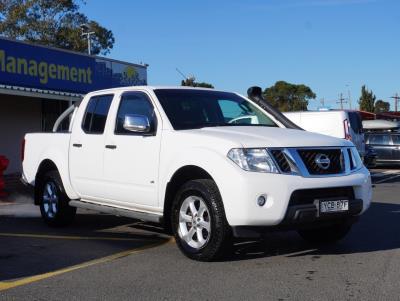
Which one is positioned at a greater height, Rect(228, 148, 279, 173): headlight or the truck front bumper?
Rect(228, 148, 279, 173): headlight

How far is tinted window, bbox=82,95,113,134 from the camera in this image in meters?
7.57

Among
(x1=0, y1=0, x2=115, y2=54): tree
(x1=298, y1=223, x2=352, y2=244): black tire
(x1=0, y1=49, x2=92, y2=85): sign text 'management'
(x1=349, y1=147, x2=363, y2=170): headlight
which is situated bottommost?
(x1=298, y1=223, x2=352, y2=244): black tire

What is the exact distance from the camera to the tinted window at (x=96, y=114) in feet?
24.8

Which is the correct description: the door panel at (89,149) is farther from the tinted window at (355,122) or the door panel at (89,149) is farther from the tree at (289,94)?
the tree at (289,94)

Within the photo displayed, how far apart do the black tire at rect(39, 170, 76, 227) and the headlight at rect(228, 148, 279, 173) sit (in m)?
3.40

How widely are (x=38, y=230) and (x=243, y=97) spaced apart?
11.2ft

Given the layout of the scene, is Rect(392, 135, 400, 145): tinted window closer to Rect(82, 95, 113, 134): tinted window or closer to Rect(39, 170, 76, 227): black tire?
Rect(39, 170, 76, 227): black tire

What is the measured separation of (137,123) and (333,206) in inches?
91.1

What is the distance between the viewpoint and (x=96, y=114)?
7773 millimetres

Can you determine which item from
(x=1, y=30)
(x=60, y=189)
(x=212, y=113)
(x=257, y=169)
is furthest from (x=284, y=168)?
(x=1, y=30)

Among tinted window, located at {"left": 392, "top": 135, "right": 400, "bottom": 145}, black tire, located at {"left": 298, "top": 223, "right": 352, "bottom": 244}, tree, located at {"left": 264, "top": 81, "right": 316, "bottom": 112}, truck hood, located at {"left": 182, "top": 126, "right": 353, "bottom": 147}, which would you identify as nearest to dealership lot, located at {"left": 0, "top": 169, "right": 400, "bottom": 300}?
black tire, located at {"left": 298, "top": 223, "right": 352, "bottom": 244}

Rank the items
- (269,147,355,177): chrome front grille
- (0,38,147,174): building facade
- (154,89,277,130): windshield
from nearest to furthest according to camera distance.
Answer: (269,147,355,177): chrome front grille, (154,89,277,130): windshield, (0,38,147,174): building facade

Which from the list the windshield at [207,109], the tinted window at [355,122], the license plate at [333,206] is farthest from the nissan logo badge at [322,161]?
the tinted window at [355,122]

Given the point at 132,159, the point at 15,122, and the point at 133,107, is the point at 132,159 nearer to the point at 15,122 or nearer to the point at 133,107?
the point at 133,107
